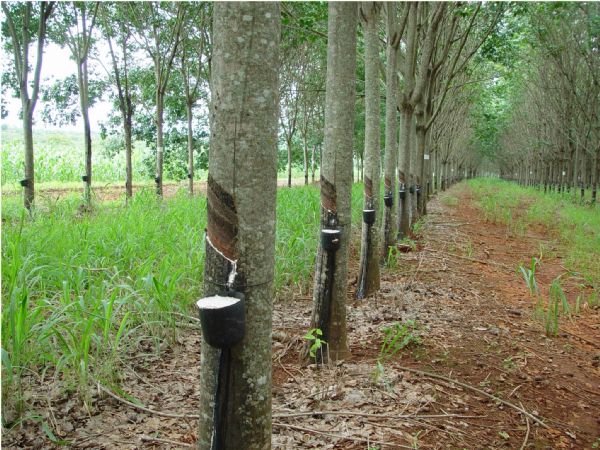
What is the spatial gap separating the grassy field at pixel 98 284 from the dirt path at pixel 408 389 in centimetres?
22

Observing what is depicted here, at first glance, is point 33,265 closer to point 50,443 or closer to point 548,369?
point 50,443

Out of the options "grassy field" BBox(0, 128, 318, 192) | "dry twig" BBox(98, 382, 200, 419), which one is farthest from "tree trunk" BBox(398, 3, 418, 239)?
"grassy field" BBox(0, 128, 318, 192)

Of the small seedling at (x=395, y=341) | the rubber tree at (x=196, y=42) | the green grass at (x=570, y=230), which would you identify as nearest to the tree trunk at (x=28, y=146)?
the rubber tree at (x=196, y=42)

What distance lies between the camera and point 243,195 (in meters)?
1.75

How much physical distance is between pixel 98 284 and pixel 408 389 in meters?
2.77

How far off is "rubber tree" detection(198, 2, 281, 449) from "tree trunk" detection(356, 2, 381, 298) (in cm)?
341

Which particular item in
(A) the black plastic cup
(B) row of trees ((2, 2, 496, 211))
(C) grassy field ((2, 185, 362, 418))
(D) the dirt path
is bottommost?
(D) the dirt path

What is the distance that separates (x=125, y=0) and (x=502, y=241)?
10.3m

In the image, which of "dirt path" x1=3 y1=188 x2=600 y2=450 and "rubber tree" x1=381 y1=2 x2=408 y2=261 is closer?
"dirt path" x1=3 y1=188 x2=600 y2=450

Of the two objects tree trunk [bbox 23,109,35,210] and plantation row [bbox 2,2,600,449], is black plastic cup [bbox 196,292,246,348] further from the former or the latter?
tree trunk [bbox 23,109,35,210]

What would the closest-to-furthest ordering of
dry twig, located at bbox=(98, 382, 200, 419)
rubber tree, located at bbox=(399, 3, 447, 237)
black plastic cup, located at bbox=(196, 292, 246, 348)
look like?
black plastic cup, located at bbox=(196, 292, 246, 348) → dry twig, located at bbox=(98, 382, 200, 419) → rubber tree, located at bbox=(399, 3, 447, 237)

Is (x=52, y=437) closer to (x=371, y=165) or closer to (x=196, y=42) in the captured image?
(x=371, y=165)

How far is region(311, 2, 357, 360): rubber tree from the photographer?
3.57 meters

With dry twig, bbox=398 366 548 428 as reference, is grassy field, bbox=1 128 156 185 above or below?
above
